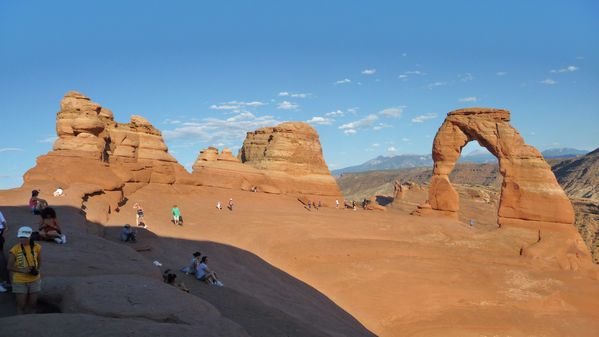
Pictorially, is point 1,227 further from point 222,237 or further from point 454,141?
point 454,141

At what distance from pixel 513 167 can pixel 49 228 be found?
2534 centimetres

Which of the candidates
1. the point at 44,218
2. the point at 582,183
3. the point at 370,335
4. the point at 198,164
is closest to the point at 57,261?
the point at 44,218

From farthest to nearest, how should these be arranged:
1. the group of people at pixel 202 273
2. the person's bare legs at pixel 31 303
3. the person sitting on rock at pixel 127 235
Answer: the person sitting on rock at pixel 127 235, the group of people at pixel 202 273, the person's bare legs at pixel 31 303

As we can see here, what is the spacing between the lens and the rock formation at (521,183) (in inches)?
921

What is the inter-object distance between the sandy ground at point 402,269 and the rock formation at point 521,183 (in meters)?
1.37

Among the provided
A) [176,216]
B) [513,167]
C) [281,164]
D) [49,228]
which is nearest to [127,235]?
[49,228]

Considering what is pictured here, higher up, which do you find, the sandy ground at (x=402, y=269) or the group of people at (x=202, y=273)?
the group of people at (x=202, y=273)

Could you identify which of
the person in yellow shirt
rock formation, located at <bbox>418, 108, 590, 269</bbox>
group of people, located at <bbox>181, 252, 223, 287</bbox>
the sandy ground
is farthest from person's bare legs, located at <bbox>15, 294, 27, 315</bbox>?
rock formation, located at <bbox>418, 108, 590, 269</bbox>

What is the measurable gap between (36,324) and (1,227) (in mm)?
5272

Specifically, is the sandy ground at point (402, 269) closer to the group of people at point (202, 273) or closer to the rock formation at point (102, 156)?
the group of people at point (202, 273)

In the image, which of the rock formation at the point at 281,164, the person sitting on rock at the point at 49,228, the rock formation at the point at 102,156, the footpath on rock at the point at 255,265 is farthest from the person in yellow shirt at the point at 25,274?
the rock formation at the point at 281,164

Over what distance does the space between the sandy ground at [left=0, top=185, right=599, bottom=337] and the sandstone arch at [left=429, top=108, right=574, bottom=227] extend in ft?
6.47

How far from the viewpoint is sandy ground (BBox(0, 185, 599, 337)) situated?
1655 cm

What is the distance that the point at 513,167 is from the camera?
2608cm
